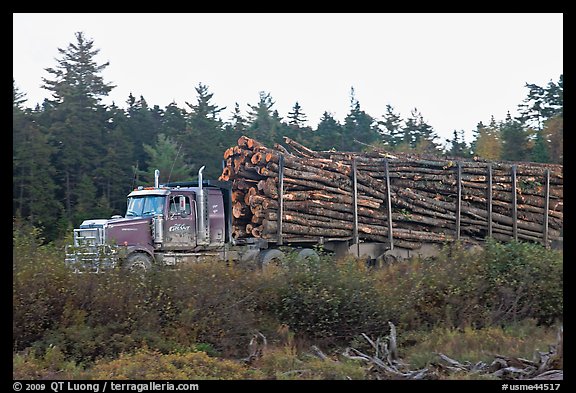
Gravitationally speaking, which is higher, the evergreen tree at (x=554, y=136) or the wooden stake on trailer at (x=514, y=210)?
the evergreen tree at (x=554, y=136)

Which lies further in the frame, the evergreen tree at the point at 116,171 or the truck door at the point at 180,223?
the evergreen tree at the point at 116,171

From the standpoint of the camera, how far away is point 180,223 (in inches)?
647

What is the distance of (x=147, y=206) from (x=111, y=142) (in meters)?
20.1

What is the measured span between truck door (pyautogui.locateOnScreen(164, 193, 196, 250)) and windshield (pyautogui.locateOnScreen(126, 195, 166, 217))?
220 mm

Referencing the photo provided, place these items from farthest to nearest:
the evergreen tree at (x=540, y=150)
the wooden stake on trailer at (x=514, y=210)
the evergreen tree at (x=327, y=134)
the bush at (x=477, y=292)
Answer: the evergreen tree at (x=327, y=134) < the evergreen tree at (x=540, y=150) < the wooden stake on trailer at (x=514, y=210) < the bush at (x=477, y=292)

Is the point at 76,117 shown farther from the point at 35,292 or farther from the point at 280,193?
the point at 35,292

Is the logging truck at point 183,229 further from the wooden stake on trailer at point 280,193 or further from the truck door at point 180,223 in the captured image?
the wooden stake on trailer at point 280,193

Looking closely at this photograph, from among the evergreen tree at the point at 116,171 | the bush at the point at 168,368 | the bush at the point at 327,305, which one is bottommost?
the bush at the point at 168,368

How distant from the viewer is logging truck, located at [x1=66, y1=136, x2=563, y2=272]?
16344 mm

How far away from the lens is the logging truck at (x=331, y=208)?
1634cm

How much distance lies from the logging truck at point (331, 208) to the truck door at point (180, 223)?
1.0 inches

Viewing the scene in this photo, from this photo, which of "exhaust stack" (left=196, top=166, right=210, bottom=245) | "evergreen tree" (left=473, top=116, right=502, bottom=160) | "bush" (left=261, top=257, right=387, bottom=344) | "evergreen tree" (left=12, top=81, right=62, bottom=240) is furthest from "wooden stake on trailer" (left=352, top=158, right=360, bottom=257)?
"evergreen tree" (left=473, top=116, right=502, bottom=160)

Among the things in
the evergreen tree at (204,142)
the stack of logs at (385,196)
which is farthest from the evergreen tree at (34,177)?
the stack of logs at (385,196)

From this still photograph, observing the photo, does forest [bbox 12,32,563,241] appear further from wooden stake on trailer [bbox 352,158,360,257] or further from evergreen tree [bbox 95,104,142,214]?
wooden stake on trailer [bbox 352,158,360,257]
